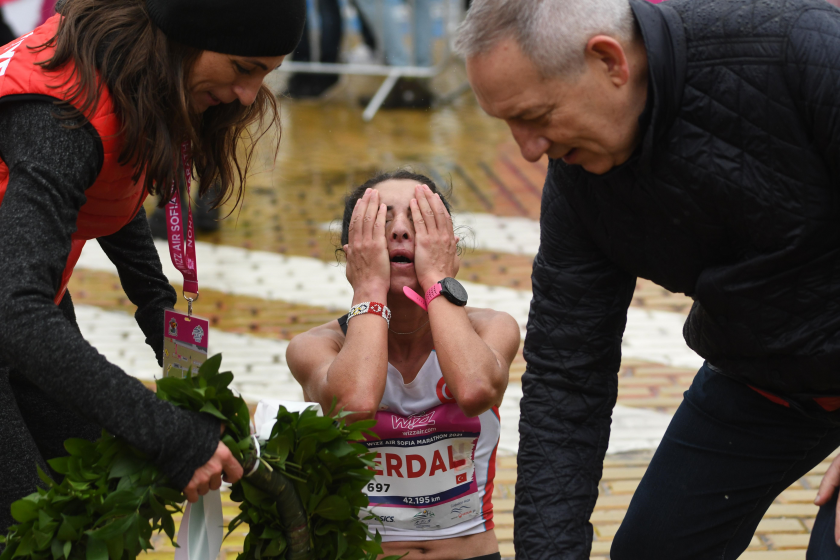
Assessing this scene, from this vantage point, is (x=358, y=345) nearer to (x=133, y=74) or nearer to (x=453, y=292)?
(x=453, y=292)

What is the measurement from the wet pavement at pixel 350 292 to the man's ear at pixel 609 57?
1333mm

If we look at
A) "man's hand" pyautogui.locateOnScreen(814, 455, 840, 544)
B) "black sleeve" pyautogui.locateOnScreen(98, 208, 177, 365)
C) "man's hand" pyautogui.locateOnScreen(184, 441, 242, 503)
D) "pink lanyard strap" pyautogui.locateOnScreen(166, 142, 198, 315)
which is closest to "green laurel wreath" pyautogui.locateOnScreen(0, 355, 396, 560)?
"man's hand" pyautogui.locateOnScreen(184, 441, 242, 503)

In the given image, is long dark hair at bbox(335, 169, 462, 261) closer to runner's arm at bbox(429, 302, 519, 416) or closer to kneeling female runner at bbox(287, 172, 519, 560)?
kneeling female runner at bbox(287, 172, 519, 560)

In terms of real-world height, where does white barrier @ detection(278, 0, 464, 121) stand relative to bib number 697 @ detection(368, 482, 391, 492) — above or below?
below

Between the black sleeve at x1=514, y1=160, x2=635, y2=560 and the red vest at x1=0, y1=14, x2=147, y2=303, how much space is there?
99 cm

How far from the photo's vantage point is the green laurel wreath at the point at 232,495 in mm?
1847

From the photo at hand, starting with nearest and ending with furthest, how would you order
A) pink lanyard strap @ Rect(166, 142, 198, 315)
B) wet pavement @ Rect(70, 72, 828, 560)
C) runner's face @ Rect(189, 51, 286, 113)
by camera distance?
runner's face @ Rect(189, 51, 286, 113) < pink lanyard strap @ Rect(166, 142, 198, 315) < wet pavement @ Rect(70, 72, 828, 560)

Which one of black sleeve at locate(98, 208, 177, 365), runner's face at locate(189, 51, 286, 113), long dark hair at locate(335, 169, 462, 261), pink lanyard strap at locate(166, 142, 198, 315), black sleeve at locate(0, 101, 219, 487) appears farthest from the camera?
long dark hair at locate(335, 169, 462, 261)

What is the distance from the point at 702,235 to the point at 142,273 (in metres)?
1.57

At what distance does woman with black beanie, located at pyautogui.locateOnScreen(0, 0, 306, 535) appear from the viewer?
5.82 feet

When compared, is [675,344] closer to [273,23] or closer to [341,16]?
[273,23]

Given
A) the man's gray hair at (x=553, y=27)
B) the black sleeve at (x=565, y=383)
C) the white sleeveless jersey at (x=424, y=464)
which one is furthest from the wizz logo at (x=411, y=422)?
the man's gray hair at (x=553, y=27)

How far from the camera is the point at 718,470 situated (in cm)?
236

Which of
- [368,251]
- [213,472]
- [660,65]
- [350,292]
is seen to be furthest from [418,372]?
[350,292]
